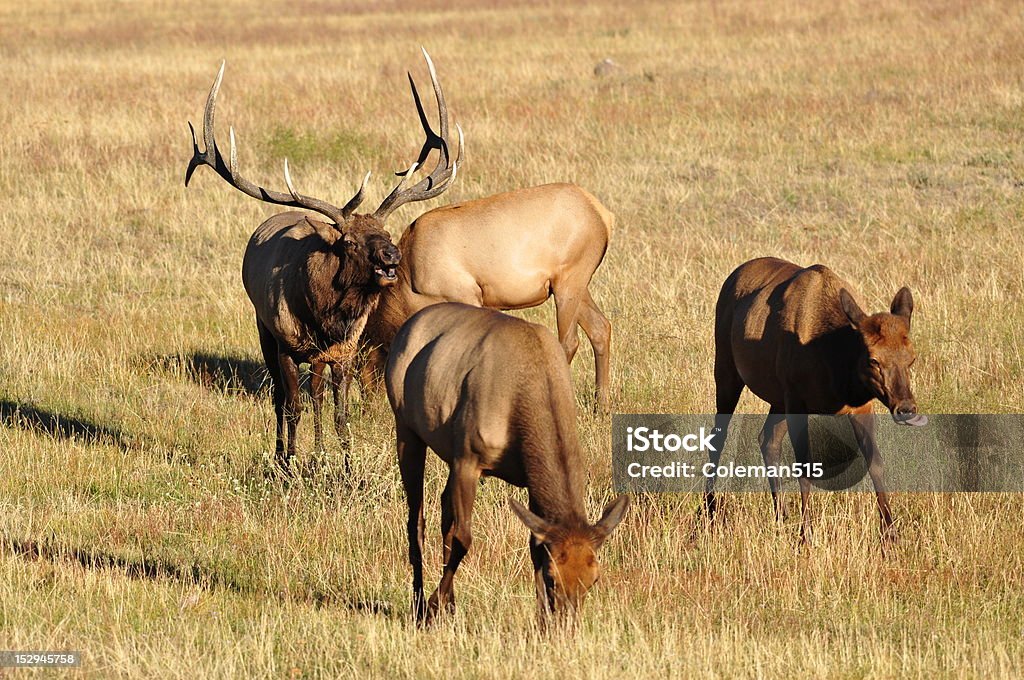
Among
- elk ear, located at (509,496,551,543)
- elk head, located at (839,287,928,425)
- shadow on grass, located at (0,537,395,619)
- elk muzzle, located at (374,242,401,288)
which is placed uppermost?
elk muzzle, located at (374,242,401,288)

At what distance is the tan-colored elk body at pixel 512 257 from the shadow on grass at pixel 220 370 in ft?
4.41

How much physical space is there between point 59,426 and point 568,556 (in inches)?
213

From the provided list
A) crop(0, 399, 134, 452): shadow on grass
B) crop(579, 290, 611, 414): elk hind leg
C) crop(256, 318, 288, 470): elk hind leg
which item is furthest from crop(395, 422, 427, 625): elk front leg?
crop(579, 290, 611, 414): elk hind leg

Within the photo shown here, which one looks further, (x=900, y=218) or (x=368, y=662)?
(x=900, y=218)

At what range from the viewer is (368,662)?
557 centimetres

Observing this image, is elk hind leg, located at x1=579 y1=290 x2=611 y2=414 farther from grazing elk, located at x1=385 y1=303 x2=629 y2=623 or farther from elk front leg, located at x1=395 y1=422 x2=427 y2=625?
grazing elk, located at x1=385 y1=303 x2=629 y2=623

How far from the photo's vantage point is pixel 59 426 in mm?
9344

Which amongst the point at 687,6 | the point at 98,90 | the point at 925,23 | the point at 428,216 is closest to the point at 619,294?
the point at 428,216

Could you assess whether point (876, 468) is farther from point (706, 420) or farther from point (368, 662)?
point (368, 662)

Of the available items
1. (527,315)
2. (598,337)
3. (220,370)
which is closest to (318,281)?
(220,370)

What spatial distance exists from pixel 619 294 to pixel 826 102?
31.4ft

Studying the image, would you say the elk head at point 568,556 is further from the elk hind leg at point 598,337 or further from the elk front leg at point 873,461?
the elk hind leg at point 598,337

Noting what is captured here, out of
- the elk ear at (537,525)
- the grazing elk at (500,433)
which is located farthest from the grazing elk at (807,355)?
the elk ear at (537,525)

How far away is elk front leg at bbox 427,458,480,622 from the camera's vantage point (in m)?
5.67
